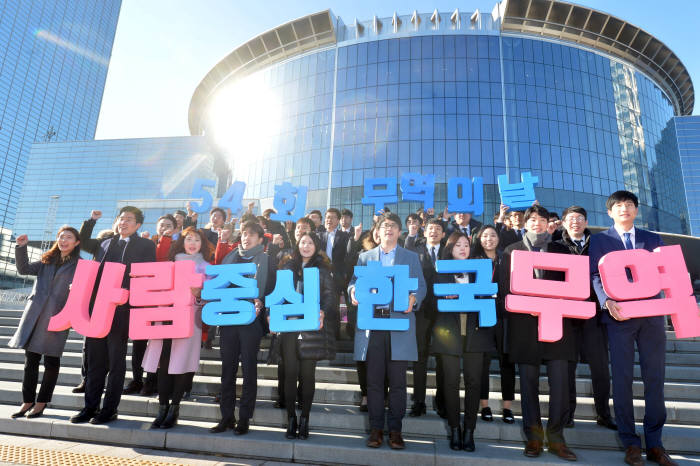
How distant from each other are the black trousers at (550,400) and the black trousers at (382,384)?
1132 millimetres

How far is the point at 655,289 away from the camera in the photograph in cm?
324

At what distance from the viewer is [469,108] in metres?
32.1

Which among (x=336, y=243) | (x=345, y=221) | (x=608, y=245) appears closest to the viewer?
(x=608, y=245)

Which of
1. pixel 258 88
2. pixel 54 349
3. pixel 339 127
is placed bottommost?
pixel 54 349

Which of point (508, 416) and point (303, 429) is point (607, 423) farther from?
point (303, 429)

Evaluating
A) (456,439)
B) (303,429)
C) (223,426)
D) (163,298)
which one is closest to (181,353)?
(163,298)

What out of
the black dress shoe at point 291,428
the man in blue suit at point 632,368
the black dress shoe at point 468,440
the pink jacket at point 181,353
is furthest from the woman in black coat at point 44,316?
the man in blue suit at point 632,368

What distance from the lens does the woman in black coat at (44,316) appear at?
4.21m

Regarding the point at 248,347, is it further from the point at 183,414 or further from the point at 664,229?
the point at 664,229

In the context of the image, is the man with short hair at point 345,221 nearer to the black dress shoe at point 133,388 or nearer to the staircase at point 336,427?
the staircase at point 336,427

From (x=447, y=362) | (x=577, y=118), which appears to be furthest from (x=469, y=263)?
(x=577, y=118)

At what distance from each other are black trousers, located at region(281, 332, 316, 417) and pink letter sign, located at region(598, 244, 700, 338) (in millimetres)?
2958

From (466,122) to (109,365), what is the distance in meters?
32.6

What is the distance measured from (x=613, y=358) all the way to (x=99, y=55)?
13500 centimetres
